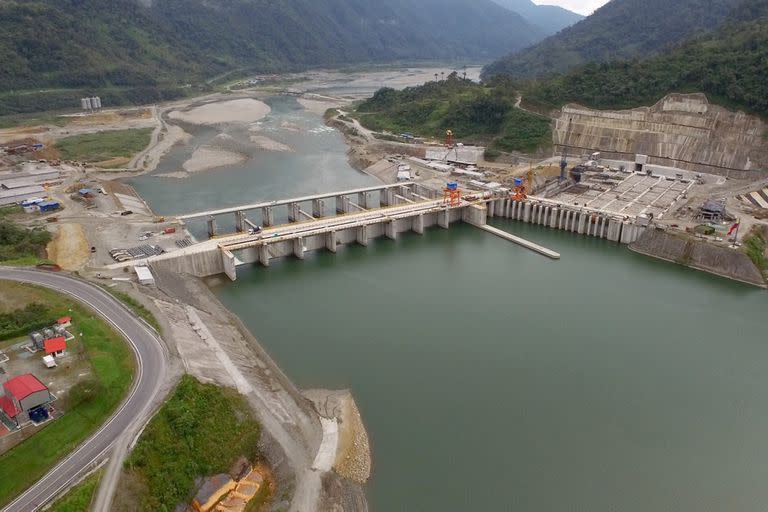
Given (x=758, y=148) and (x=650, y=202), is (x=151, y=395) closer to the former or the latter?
(x=650, y=202)

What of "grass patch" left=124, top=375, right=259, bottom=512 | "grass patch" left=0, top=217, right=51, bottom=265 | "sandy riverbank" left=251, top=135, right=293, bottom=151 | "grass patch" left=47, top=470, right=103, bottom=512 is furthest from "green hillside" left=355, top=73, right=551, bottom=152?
"grass patch" left=47, top=470, right=103, bottom=512

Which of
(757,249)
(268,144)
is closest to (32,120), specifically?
(268,144)

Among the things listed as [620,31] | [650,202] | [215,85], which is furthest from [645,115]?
[215,85]

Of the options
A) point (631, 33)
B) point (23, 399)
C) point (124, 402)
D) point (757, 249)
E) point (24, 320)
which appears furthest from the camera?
point (631, 33)

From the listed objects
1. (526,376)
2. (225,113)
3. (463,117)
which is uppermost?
(463,117)

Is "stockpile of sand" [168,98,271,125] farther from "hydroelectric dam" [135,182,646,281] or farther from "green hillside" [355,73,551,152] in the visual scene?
"hydroelectric dam" [135,182,646,281]

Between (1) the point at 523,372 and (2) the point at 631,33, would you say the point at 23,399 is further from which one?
(2) the point at 631,33

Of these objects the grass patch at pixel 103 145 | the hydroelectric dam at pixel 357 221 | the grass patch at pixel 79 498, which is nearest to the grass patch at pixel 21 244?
the hydroelectric dam at pixel 357 221

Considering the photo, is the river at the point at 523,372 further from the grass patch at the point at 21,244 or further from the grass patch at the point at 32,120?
the grass patch at the point at 32,120
